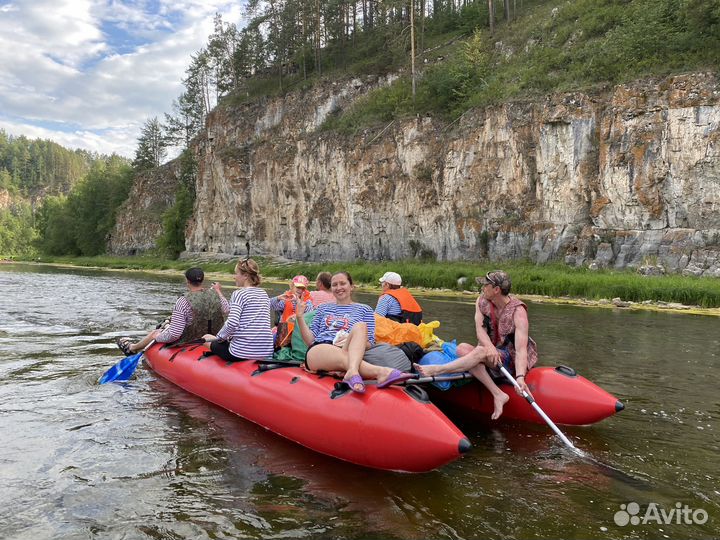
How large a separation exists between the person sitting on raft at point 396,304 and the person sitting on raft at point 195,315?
252cm

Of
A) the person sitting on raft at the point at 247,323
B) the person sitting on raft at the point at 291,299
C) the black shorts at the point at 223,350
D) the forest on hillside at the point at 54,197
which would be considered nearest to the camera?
the person sitting on raft at the point at 247,323

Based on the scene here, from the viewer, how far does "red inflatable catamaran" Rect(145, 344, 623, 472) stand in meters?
4.67

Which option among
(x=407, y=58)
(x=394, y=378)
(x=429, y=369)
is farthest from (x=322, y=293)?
(x=407, y=58)

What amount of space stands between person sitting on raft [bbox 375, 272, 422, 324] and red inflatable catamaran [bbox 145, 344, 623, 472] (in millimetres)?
1299

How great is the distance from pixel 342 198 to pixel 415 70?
10.5 meters

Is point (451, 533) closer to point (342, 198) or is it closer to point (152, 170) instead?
point (342, 198)

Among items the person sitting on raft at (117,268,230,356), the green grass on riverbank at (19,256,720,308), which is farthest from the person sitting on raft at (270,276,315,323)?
the green grass on riverbank at (19,256,720,308)

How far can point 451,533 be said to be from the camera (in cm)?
379

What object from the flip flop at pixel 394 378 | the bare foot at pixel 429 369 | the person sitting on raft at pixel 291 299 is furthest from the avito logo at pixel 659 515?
the person sitting on raft at pixel 291 299

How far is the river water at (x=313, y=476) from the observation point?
3902mm

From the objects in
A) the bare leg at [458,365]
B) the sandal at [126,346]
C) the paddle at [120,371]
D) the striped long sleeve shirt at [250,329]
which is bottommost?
the paddle at [120,371]

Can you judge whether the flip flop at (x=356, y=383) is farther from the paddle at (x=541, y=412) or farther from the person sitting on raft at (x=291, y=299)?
the person sitting on raft at (x=291, y=299)

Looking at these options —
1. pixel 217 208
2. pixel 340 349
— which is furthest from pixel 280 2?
pixel 340 349

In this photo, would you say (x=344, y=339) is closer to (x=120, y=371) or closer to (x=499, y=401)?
(x=499, y=401)
